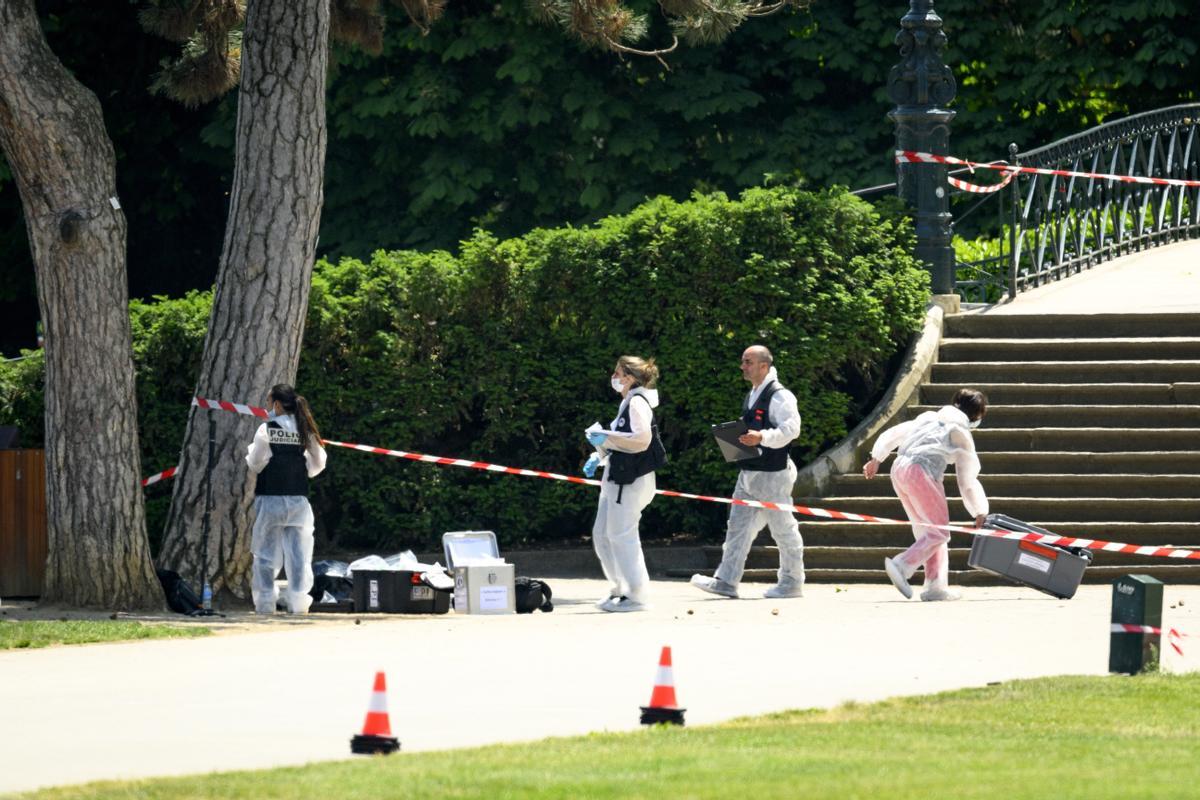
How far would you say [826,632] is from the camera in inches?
493

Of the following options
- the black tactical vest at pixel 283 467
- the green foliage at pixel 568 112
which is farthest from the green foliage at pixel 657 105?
the black tactical vest at pixel 283 467

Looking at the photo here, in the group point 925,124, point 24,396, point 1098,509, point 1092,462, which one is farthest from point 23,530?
point 925,124

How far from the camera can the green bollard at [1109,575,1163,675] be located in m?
10.4

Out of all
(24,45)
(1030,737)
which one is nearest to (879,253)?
(24,45)

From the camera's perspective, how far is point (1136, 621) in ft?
34.3

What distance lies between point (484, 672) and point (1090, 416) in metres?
8.45

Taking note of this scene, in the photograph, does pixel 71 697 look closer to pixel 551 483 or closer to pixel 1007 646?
pixel 1007 646

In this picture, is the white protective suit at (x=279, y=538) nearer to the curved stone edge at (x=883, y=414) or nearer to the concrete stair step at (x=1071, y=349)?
the curved stone edge at (x=883, y=414)

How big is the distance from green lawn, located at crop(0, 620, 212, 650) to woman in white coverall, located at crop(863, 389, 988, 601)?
486cm

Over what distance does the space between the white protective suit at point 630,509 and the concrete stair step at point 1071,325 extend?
5483 mm

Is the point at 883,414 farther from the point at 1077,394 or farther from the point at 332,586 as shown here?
the point at 332,586

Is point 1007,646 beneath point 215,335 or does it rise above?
beneath

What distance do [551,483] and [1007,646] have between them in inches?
277

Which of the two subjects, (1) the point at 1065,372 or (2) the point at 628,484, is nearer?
(2) the point at 628,484
